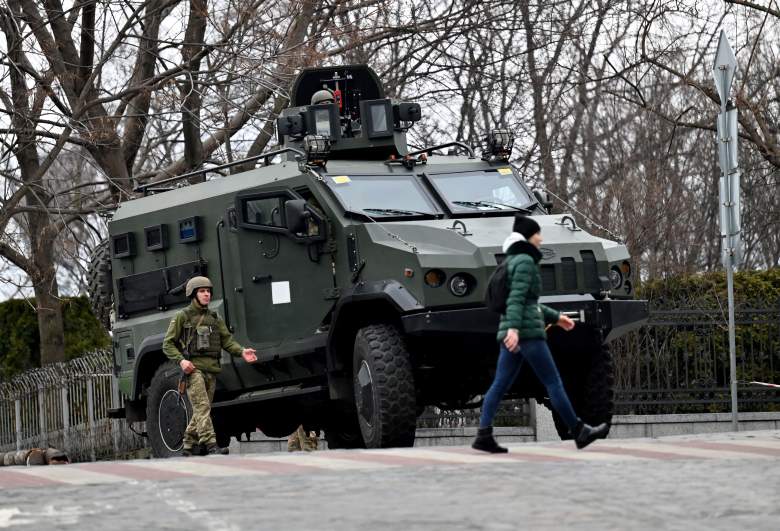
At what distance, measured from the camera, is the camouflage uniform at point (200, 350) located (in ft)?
47.8

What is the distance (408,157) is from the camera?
1492 cm

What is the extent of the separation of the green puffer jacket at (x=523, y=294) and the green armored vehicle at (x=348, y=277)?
1.86 metres

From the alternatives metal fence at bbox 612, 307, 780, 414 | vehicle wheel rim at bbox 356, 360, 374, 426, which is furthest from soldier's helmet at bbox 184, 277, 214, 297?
metal fence at bbox 612, 307, 780, 414

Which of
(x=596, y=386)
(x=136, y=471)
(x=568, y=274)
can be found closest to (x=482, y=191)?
(x=568, y=274)

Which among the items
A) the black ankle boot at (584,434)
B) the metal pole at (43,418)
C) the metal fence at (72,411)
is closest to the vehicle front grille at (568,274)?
the black ankle boot at (584,434)

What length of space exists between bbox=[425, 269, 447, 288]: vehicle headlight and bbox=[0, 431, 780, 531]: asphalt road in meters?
2.05

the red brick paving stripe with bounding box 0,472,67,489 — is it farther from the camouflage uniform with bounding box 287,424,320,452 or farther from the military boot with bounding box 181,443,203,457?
the camouflage uniform with bounding box 287,424,320,452

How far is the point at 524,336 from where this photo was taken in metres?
11.1

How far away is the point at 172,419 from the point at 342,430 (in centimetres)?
162

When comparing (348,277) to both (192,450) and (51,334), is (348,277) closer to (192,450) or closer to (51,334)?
(192,450)

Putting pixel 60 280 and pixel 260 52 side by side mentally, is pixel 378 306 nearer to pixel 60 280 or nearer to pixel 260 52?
pixel 260 52

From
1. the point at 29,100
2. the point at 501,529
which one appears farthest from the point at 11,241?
the point at 501,529

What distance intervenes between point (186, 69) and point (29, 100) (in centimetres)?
208

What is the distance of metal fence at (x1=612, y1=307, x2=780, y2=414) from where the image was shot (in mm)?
18656
